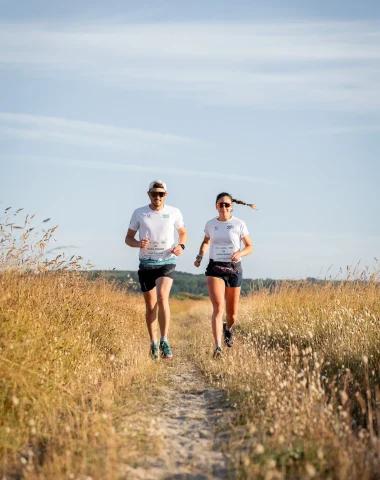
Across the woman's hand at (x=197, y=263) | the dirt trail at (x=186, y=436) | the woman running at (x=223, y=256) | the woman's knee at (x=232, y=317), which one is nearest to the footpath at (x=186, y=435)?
the dirt trail at (x=186, y=436)

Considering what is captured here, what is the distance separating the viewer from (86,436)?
457cm

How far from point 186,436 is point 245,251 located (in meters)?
5.08

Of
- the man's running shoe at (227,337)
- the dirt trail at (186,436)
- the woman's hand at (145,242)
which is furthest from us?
the man's running shoe at (227,337)

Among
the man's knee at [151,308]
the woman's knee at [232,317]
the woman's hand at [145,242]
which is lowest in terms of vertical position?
the woman's knee at [232,317]

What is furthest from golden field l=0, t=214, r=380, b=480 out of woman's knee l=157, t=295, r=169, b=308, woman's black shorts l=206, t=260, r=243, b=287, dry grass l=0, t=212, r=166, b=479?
woman's black shorts l=206, t=260, r=243, b=287

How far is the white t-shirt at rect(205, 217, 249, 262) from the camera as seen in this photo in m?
9.66

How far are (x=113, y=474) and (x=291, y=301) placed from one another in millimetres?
11182

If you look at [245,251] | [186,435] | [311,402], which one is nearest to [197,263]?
[245,251]

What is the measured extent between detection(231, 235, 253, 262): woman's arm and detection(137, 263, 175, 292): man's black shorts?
1.00 meters

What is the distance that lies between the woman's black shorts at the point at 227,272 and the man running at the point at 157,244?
636 mm

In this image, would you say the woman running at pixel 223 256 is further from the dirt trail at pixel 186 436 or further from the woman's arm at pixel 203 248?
the dirt trail at pixel 186 436

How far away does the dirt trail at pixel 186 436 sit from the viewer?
4.20 metres

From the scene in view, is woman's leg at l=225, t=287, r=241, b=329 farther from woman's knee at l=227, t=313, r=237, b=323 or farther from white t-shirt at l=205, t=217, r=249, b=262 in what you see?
white t-shirt at l=205, t=217, r=249, b=262

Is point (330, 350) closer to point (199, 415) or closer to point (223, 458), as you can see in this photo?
point (199, 415)
